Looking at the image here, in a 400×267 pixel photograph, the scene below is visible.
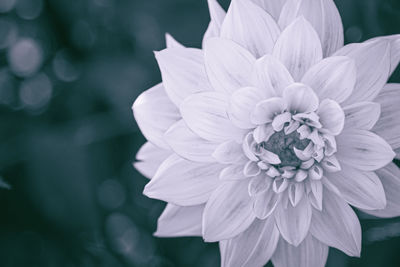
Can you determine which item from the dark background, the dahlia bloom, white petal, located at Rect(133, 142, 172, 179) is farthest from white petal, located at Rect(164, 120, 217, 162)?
the dark background

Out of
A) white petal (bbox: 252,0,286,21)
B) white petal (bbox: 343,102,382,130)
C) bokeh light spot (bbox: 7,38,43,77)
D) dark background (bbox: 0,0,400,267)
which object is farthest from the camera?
bokeh light spot (bbox: 7,38,43,77)

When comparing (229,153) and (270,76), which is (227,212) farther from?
(270,76)

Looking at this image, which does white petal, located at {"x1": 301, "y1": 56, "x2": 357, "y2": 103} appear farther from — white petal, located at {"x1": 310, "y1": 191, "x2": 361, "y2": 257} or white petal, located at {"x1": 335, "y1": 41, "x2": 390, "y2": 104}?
white petal, located at {"x1": 310, "y1": 191, "x2": 361, "y2": 257}

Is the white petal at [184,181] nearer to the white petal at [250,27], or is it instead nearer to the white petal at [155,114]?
the white petal at [155,114]

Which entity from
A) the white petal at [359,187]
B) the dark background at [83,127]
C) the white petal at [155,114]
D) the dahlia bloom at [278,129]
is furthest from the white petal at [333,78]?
the dark background at [83,127]

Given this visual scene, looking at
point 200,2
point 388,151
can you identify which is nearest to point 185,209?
point 388,151

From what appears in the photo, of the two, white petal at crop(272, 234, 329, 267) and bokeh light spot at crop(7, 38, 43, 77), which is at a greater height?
bokeh light spot at crop(7, 38, 43, 77)
